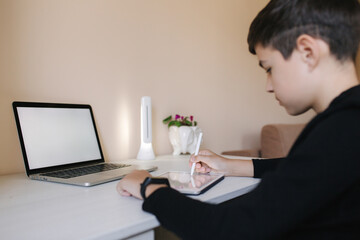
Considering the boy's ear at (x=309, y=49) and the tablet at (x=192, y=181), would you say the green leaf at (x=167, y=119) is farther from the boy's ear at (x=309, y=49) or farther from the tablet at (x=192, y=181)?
the boy's ear at (x=309, y=49)

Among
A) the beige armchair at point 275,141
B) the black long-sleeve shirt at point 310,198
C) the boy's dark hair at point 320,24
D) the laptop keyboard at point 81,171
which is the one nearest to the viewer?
the black long-sleeve shirt at point 310,198

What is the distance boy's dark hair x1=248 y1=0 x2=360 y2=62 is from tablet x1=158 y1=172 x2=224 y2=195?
357mm

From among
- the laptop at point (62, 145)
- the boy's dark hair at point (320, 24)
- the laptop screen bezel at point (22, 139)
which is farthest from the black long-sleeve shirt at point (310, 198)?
the laptop screen bezel at point (22, 139)

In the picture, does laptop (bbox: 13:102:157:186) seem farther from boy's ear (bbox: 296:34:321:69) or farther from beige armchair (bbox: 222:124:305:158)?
beige armchair (bbox: 222:124:305:158)

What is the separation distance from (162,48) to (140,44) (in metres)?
0.13

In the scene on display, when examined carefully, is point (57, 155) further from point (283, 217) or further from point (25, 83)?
point (283, 217)

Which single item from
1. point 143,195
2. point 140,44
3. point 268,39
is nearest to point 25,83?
point 140,44

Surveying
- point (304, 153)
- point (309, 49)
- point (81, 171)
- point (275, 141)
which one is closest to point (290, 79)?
point (309, 49)

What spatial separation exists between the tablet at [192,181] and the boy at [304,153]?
11cm

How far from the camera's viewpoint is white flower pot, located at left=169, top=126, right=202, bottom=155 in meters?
1.39

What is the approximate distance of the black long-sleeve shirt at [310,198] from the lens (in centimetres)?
43

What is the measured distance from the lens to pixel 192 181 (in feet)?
2.64

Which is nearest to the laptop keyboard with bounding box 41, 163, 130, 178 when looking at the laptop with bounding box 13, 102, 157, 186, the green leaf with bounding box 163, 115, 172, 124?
the laptop with bounding box 13, 102, 157, 186

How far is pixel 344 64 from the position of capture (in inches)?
23.0
